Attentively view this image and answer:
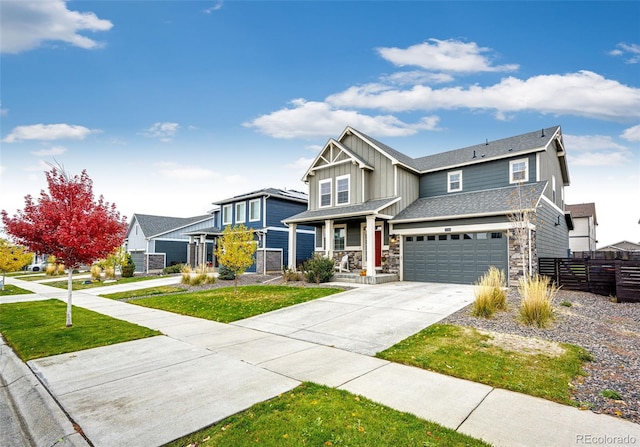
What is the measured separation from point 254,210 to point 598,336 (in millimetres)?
22276

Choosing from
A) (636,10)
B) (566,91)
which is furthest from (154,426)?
(566,91)

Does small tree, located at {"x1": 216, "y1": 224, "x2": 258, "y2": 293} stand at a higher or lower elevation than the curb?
higher

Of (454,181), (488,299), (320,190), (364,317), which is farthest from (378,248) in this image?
(488,299)

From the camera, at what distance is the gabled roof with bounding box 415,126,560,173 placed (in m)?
16.9

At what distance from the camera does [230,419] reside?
Answer: 143 inches

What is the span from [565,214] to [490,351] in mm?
20692

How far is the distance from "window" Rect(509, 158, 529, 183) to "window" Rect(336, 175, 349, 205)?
8731 millimetres

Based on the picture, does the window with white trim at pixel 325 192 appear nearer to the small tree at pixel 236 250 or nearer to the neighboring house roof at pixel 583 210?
the small tree at pixel 236 250

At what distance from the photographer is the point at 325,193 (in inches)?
797

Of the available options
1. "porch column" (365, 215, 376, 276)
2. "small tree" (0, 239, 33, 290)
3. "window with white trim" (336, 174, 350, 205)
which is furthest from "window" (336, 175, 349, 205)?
"small tree" (0, 239, 33, 290)

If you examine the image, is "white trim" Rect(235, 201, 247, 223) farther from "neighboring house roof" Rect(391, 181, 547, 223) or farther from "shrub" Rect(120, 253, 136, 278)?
"neighboring house roof" Rect(391, 181, 547, 223)

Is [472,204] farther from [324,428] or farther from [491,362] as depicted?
[324,428]

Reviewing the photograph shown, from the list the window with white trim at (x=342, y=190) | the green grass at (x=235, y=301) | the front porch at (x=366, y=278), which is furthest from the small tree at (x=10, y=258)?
the window with white trim at (x=342, y=190)

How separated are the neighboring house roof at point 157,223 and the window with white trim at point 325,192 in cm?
1753
